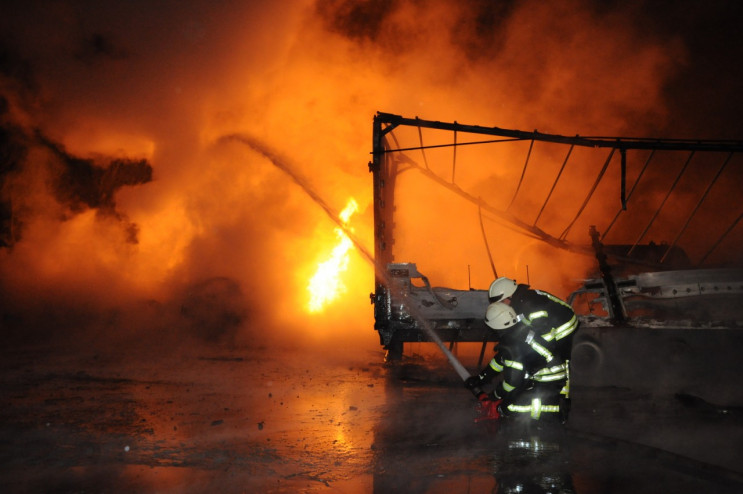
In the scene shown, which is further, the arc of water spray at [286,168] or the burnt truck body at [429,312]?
the arc of water spray at [286,168]

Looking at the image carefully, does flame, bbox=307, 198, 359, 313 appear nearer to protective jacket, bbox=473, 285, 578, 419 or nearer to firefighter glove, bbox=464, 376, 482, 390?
firefighter glove, bbox=464, 376, 482, 390

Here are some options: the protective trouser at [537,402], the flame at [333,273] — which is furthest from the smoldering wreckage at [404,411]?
the flame at [333,273]

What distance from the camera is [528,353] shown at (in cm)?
482

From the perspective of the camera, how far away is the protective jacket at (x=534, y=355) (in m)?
4.81

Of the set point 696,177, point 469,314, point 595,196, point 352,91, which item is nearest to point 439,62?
point 352,91

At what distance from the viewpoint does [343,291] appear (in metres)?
15.9

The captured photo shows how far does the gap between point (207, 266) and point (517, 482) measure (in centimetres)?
1507

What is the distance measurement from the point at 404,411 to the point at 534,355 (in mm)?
2024

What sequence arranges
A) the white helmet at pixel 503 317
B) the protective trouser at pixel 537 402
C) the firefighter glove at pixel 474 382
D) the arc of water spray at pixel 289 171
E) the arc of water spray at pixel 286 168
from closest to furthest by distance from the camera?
the white helmet at pixel 503 317, the protective trouser at pixel 537 402, the firefighter glove at pixel 474 382, the arc of water spray at pixel 289 171, the arc of water spray at pixel 286 168

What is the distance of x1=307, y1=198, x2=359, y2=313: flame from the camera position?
1586cm

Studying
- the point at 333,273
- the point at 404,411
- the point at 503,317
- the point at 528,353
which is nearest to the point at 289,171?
the point at 333,273

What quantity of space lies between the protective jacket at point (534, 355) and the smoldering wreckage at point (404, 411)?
0.23 m

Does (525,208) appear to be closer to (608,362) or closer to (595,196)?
(595,196)

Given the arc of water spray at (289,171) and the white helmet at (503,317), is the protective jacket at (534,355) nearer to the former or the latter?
the white helmet at (503,317)
